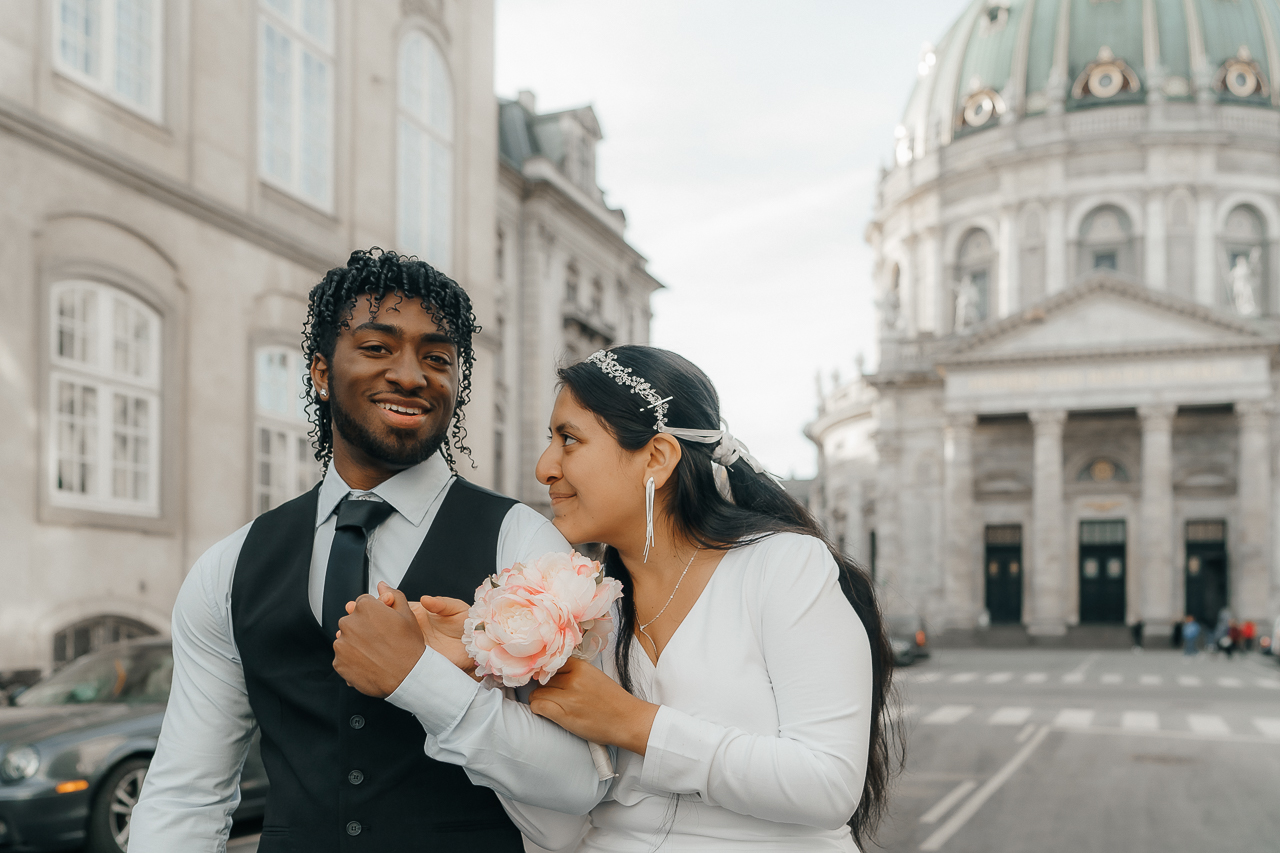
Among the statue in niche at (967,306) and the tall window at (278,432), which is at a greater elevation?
the statue in niche at (967,306)

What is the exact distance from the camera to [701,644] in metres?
2.74

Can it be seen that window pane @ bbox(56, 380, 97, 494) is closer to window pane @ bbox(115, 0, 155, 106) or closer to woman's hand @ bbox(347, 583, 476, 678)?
window pane @ bbox(115, 0, 155, 106)

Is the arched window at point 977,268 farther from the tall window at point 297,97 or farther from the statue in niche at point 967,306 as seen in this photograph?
the tall window at point 297,97

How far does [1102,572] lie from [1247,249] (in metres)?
22.2

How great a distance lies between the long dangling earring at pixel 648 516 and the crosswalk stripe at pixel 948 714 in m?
17.2

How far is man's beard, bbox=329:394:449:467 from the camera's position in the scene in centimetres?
275

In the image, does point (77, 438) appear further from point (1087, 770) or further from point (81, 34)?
point (1087, 770)

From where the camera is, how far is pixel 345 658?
2.34m

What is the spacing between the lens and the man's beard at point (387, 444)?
275 cm

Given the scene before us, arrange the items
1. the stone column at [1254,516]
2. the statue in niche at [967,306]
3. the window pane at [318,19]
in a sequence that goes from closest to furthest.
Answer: the window pane at [318,19] → the stone column at [1254,516] → the statue in niche at [967,306]

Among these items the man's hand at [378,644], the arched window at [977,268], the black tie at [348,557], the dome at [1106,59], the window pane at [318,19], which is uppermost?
the dome at [1106,59]

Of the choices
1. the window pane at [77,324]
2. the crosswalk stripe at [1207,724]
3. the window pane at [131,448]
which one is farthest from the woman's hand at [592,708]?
the crosswalk stripe at [1207,724]

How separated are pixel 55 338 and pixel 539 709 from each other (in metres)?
14.3

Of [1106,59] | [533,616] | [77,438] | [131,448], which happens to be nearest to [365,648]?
[533,616]
